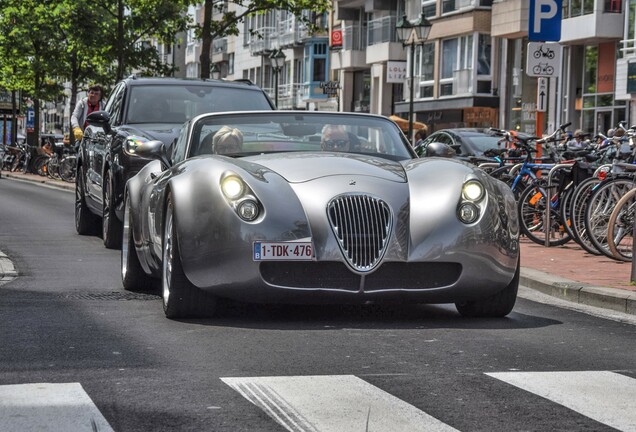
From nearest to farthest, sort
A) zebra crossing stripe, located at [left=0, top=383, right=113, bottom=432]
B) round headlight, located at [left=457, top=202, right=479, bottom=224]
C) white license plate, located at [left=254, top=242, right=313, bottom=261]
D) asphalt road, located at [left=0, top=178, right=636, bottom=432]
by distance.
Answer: zebra crossing stripe, located at [left=0, top=383, right=113, bottom=432] → asphalt road, located at [left=0, top=178, right=636, bottom=432] → white license plate, located at [left=254, top=242, right=313, bottom=261] → round headlight, located at [left=457, top=202, right=479, bottom=224]

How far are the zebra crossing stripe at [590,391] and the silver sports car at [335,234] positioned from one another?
69.8 inches

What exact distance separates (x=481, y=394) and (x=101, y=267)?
23.7 ft

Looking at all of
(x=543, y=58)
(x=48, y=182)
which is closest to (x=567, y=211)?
(x=543, y=58)

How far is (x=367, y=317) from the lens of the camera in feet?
28.8

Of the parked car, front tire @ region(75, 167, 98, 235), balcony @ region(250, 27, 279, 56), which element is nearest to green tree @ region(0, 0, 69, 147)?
balcony @ region(250, 27, 279, 56)

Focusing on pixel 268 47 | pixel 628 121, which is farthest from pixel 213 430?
pixel 268 47

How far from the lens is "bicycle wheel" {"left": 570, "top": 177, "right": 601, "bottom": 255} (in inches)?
573

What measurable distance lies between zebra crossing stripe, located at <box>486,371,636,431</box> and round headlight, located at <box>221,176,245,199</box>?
2.23 meters

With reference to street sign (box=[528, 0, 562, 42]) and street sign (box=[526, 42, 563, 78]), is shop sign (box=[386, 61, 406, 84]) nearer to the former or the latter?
street sign (box=[526, 42, 563, 78])

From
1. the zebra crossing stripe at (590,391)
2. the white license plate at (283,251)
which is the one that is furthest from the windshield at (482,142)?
the zebra crossing stripe at (590,391)

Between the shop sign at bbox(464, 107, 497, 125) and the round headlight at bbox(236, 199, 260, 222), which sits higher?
the shop sign at bbox(464, 107, 497, 125)

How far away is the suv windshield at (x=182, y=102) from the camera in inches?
615

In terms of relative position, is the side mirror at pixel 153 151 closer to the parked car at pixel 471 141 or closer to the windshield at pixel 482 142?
the parked car at pixel 471 141

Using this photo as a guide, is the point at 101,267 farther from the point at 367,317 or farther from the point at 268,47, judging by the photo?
the point at 268,47
